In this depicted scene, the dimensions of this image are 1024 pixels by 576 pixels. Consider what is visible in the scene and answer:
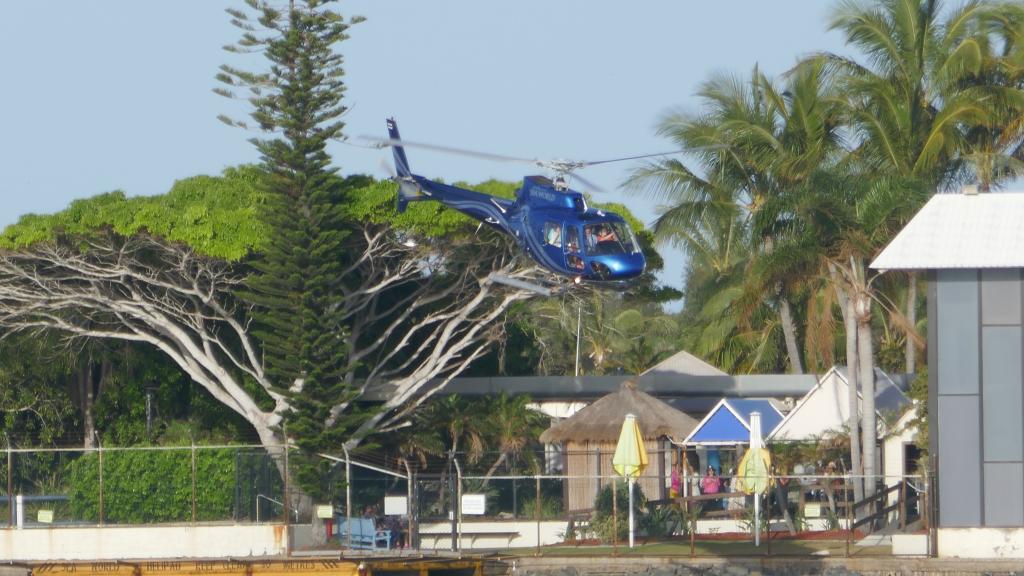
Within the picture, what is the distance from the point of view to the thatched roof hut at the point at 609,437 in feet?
107

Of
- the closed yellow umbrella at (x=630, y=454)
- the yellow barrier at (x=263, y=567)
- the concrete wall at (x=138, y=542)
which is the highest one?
the closed yellow umbrella at (x=630, y=454)

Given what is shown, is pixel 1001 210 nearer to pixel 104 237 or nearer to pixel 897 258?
pixel 897 258

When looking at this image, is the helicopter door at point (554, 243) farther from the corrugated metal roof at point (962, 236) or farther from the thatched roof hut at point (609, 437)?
the corrugated metal roof at point (962, 236)

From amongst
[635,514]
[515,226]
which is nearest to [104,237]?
[515,226]

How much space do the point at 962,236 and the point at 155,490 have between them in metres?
15.7

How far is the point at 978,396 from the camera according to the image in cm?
2566

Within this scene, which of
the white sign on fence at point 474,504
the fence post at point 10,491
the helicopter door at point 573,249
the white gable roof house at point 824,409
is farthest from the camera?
the white gable roof house at point 824,409

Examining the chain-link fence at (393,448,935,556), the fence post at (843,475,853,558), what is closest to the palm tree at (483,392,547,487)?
the chain-link fence at (393,448,935,556)

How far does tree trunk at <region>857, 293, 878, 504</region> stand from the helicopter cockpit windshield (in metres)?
4.88

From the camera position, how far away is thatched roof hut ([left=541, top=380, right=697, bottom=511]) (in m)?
32.6

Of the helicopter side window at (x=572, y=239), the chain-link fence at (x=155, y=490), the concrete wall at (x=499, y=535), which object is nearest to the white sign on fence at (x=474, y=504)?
the concrete wall at (x=499, y=535)

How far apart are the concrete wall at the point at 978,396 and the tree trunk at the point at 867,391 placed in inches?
153

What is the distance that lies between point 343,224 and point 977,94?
47.6 ft

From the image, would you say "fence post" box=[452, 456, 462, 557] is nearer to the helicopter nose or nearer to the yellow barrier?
the yellow barrier
